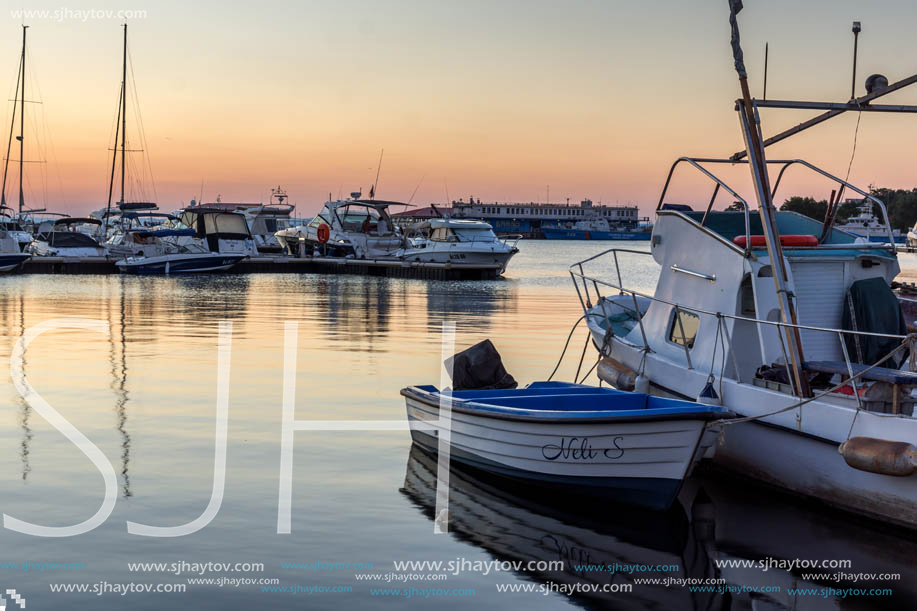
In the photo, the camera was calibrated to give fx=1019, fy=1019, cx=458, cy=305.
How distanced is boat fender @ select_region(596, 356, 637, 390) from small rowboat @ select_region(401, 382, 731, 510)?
1.88 metres

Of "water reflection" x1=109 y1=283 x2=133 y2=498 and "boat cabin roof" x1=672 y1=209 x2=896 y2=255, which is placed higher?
"boat cabin roof" x1=672 y1=209 x2=896 y2=255

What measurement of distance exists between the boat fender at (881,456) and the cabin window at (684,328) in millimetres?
3711

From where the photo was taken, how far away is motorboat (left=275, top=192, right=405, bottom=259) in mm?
68375

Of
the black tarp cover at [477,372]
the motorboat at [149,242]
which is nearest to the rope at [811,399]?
the black tarp cover at [477,372]

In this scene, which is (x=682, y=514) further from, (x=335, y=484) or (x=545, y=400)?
(x=335, y=484)

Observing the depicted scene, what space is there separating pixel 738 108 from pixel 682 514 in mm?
5283

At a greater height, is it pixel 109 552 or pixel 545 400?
pixel 545 400

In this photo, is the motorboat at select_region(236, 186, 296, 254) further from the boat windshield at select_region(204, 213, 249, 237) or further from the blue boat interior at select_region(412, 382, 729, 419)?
the blue boat interior at select_region(412, 382, 729, 419)

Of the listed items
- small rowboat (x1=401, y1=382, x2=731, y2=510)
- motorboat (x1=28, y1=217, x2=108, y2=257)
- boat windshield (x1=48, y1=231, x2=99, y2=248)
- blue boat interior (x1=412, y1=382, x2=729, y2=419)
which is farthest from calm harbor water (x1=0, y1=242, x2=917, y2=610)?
boat windshield (x1=48, y1=231, x2=99, y2=248)

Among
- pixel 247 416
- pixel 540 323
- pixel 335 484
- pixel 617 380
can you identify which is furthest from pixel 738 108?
pixel 540 323

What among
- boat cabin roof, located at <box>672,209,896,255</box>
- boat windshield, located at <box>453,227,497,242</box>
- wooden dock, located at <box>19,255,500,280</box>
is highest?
boat cabin roof, located at <box>672,209,896,255</box>

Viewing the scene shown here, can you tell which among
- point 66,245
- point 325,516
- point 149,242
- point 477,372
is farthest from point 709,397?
point 66,245

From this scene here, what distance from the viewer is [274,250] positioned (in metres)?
75.8

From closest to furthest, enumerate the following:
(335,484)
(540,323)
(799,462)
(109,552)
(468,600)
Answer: (468,600), (109,552), (799,462), (335,484), (540,323)
